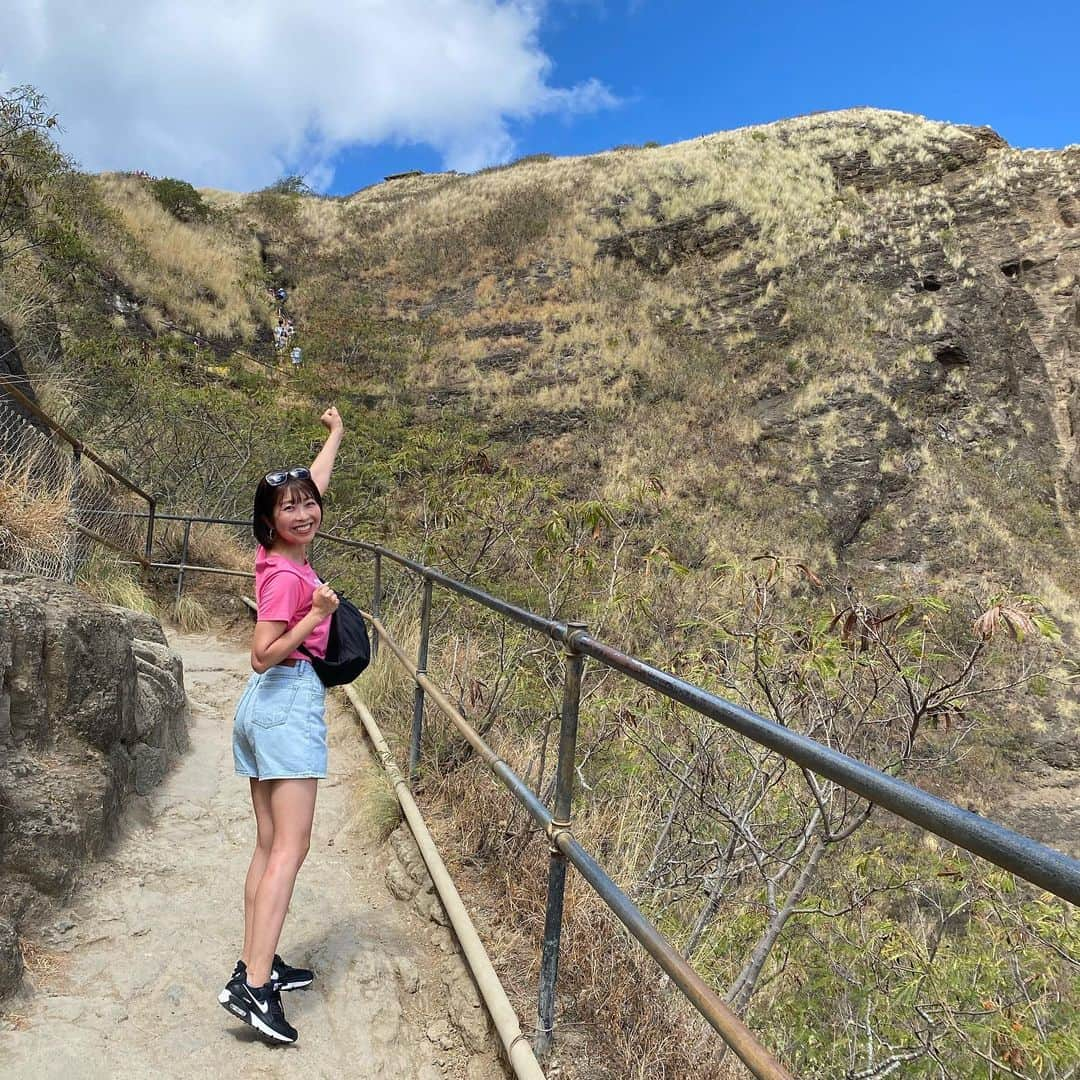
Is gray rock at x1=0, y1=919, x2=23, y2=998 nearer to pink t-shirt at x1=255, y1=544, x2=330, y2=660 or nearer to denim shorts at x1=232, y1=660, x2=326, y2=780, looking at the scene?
denim shorts at x1=232, y1=660, x2=326, y2=780

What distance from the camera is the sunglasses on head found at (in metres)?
2.31

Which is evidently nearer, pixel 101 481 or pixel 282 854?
pixel 282 854

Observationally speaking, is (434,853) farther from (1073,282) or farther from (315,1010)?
(1073,282)

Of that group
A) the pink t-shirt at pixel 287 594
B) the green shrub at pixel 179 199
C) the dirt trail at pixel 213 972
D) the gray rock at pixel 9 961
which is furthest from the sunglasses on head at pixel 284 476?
the green shrub at pixel 179 199

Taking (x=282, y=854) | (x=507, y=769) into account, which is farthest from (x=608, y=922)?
(x=282, y=854)

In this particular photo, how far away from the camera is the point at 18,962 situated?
215cm

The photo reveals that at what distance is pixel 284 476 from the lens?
234cm

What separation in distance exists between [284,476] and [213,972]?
5.23 feet

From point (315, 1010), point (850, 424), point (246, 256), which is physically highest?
point (246, 256)

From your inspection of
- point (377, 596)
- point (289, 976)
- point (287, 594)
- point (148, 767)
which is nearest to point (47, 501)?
point (377, 596)

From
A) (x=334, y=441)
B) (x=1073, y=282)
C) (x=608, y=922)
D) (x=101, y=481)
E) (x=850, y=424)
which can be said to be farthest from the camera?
(x=1073, y=282)

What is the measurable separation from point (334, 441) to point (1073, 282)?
29.8m

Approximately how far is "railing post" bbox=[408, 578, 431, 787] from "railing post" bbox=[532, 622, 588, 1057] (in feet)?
5.22

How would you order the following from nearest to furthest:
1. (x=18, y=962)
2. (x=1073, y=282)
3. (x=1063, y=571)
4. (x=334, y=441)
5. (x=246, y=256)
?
(x=18, y=962) → (x=334, y=441) → (x=1063, y=571) → (x=1073, y=282) → (x=246, y=256)
